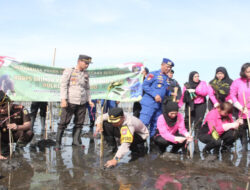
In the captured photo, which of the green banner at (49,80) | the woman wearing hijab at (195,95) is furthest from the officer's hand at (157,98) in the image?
the woman wearing hijab at (195,95)

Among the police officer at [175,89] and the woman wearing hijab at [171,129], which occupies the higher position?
the police officer at [175,89]

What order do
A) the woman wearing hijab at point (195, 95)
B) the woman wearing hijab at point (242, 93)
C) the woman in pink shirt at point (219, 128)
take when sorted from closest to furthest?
1. the woman in pink shirt at point (219, 128)
2. the woman wearing hijab at point (242, 93)
3. the woman wearing hijab at point (195, 95)

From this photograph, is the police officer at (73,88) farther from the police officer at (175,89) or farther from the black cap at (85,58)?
the police officer at (175,89)

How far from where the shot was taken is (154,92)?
5.62 metres

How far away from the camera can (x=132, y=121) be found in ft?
15.0

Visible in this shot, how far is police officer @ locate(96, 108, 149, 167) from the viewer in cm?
420

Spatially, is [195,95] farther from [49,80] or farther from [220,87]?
[49,80]

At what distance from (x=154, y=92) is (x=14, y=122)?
278cm

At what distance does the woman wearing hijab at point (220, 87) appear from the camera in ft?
19.2

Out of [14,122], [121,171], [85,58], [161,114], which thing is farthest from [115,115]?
[14,122]

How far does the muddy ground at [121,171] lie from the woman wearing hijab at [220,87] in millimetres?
1221

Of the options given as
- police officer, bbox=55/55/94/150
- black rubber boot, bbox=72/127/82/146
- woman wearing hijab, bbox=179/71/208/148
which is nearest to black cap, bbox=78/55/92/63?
police officer, bbox=55/55/94/150

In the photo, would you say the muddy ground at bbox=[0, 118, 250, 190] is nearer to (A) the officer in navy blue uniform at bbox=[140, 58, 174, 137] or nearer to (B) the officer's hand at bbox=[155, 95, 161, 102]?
(A) the officer in navy blue uniform at bbox=[140, 58, 174, 137]

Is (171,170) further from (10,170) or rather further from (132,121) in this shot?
(10,170)
